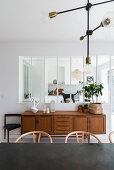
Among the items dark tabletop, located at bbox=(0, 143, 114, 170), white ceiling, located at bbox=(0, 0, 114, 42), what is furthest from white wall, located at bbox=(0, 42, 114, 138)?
dark tabletop, located at bbox=(0, 143, 114, 170)

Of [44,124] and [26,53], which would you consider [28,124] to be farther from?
[26,53]

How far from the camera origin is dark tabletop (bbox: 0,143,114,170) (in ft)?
2.84

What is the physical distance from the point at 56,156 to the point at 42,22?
6.83 feet

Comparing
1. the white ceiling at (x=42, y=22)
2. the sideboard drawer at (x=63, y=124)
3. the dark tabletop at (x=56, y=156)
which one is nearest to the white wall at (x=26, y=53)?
the white ceiling at (x=42, y=22)

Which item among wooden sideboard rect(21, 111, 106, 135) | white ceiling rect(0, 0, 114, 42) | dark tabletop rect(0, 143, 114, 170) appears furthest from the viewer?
wooden sideboard rect(21, 111, 106, 135)

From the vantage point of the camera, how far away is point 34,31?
7.96 ft

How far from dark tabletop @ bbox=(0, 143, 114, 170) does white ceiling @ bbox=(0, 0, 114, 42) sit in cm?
123

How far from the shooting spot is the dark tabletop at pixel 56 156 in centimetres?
87

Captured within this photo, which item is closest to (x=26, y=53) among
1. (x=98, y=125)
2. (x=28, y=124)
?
(x=28, y=124)

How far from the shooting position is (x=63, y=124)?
8.38 feet

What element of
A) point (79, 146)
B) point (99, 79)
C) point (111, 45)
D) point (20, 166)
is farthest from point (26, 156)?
point (111, 45)

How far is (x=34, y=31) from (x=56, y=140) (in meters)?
2.79

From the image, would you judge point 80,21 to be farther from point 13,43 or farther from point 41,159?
point 41,159

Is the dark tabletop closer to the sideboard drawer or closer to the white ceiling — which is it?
the white ceiling
